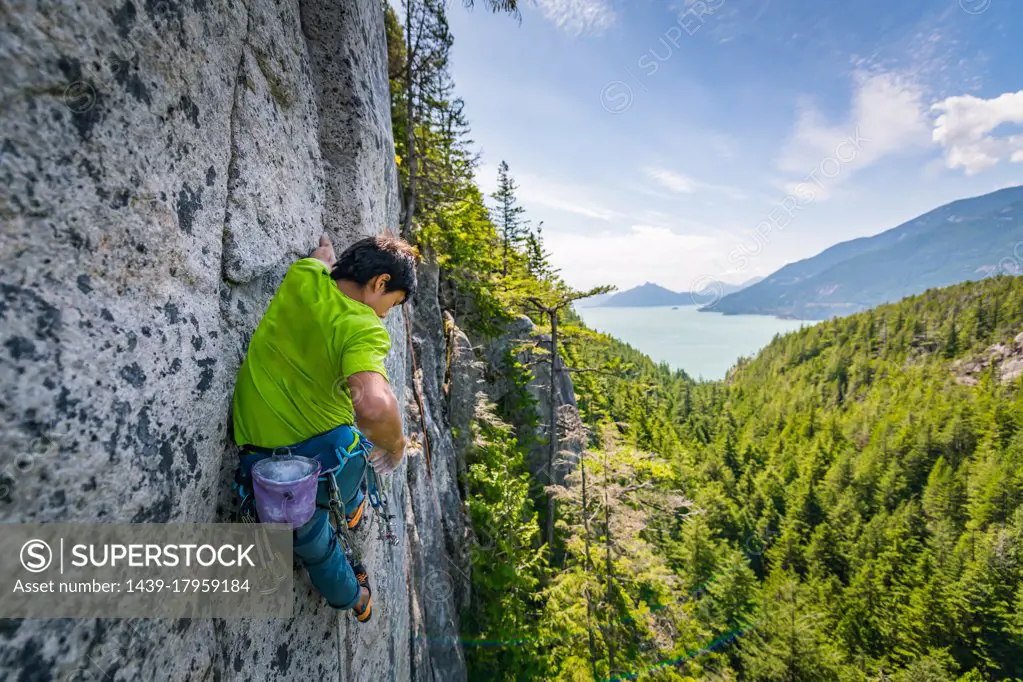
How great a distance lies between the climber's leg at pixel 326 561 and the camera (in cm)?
239

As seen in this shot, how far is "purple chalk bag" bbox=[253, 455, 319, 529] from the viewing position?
80.2 inches

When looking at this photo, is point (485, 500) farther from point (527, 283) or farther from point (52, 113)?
point (52, 113)

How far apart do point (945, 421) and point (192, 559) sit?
103 meters

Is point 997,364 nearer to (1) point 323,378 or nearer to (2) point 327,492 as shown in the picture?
(2) point 327,492

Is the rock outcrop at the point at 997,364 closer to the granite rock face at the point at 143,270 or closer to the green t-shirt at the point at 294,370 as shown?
the green t-shirt at the point at 294,370

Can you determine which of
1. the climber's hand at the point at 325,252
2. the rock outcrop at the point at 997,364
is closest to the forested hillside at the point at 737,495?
the rock outcrop at the point at 997,364

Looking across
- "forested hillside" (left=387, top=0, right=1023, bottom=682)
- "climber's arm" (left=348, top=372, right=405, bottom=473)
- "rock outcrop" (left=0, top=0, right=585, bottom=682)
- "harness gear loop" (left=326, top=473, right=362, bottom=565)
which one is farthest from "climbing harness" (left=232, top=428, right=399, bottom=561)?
"forested hillside" (left=387, top=0, right=1023, bottom=682)

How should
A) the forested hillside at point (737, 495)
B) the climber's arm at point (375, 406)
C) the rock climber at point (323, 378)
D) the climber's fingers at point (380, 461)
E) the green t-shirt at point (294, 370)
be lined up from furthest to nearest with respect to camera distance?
the forested hillside at point (737, 495) < the climber's fingers at point (380, 461) < the green t-shirt at point (294, 370) < the rock climber at point (323, 378) < the climber's arm at point (375, 406)

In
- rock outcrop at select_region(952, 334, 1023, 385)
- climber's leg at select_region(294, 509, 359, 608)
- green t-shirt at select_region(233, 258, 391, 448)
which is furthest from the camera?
rock outcrop at select_region(952, 334, 1023, 385)

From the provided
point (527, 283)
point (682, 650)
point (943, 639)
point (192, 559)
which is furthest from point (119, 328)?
point (943, 639)

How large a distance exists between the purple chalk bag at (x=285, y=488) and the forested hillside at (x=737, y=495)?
9.35 m

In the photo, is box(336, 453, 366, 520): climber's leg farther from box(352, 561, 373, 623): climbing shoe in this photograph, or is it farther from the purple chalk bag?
box(352, 561, 373, 623): climbing shoe

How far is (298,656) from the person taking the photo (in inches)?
99.0

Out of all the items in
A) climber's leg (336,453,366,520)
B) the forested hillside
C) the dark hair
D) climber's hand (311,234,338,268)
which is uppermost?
climber's hand (311,234,338,268)
